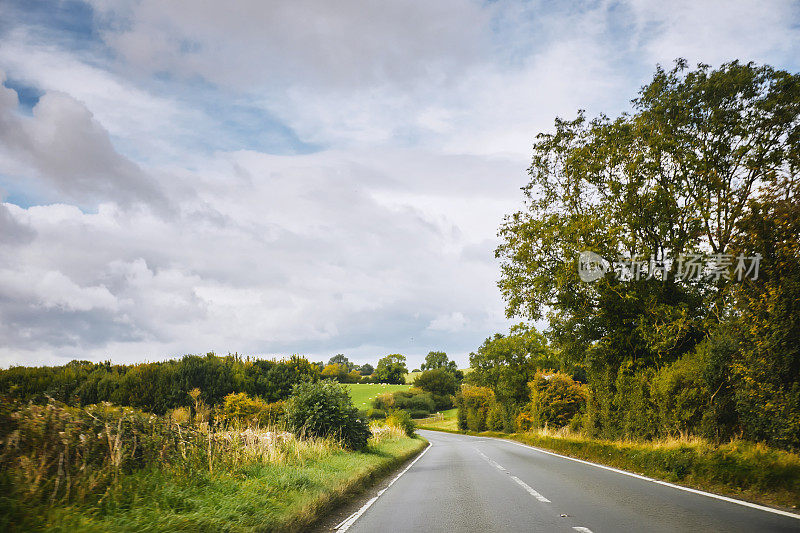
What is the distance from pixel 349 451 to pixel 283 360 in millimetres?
49426

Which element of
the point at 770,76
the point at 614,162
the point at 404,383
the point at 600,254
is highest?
the point at 770,76

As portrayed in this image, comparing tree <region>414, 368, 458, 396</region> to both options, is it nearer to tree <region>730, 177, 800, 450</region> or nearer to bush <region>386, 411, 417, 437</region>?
bush <region>386, 411, 417, 437</region>

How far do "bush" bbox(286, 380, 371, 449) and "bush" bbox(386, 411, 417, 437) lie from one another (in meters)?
19.5

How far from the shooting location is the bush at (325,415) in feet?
54.0

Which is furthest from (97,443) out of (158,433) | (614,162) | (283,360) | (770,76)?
(283,360)

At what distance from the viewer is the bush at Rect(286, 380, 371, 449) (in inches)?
648

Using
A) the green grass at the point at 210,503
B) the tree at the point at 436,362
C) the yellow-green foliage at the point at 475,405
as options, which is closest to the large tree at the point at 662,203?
the green grass at the point at 210,503

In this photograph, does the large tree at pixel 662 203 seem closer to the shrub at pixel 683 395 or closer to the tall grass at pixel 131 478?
the shrub at pixel 683 395

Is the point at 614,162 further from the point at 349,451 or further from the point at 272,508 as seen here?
the point at 272,508

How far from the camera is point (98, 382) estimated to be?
48.5 metres

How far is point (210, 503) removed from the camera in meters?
6.26

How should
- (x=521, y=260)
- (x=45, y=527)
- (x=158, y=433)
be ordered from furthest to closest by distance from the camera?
1. (x=521, y=260)
2. (x=158, y=433)
3. (x=45, y=527)

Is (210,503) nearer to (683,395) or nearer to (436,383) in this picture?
(683,395)

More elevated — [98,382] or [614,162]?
[614,162]
